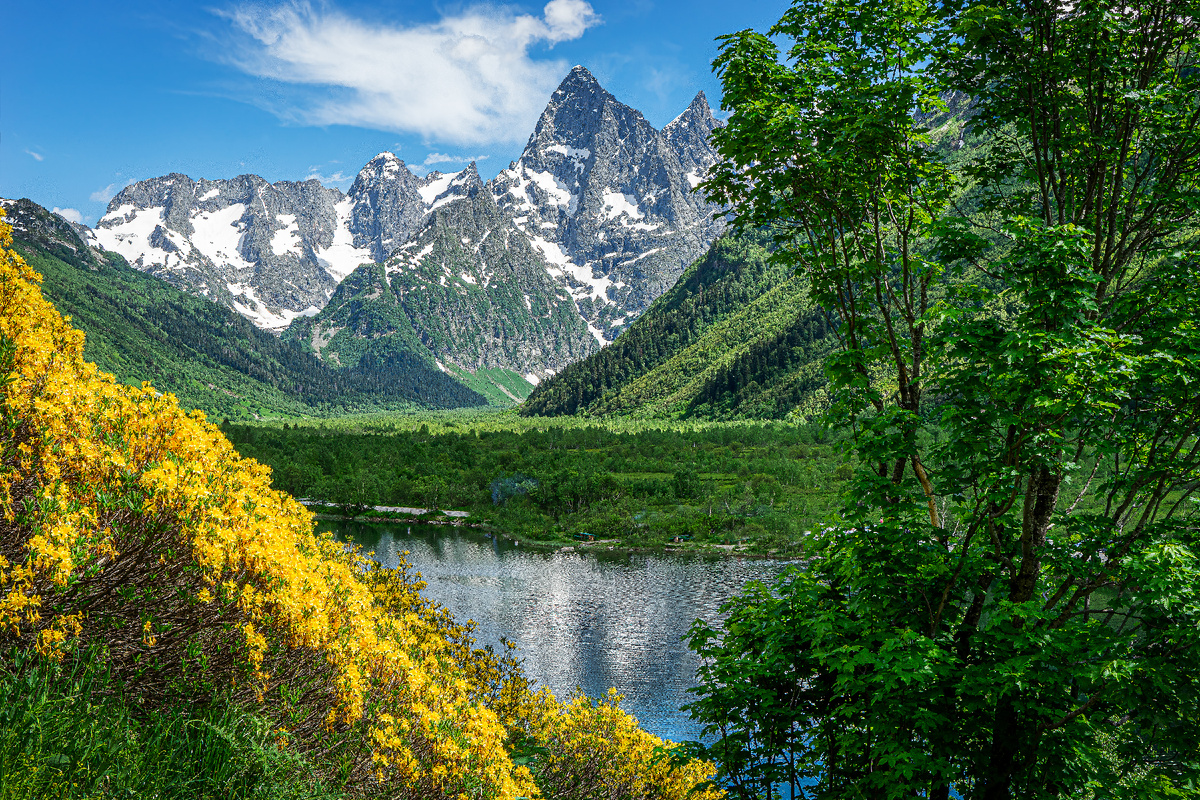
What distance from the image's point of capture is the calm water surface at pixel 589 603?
56.5 meters

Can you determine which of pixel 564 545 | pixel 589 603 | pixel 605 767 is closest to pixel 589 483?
pixel 564 545

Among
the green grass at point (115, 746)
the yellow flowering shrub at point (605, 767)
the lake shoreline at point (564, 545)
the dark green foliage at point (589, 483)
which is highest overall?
the green grass at point (115, 746)

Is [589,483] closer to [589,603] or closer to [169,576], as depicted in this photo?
Result: [589,603]

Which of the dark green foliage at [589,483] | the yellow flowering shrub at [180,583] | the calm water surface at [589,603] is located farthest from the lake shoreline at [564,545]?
the yellow flowering shrub at [180,583]

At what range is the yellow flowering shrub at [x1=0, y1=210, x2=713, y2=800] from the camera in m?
7.48

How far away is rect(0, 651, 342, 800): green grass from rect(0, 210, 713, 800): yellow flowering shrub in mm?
283

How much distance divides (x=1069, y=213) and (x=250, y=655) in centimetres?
1515

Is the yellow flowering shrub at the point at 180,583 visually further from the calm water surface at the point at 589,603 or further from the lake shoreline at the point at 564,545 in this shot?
the lake shoreline at the point at 564,545

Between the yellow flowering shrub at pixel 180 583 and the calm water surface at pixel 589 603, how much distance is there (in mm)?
34179

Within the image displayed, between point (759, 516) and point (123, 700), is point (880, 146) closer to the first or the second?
point (123, 700)

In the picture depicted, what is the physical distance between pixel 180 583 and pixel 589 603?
74.9m

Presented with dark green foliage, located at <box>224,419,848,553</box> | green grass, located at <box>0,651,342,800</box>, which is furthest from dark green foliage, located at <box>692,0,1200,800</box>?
dark green foliage, located at <box>224,419,848,553</box>

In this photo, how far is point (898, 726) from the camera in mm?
9367

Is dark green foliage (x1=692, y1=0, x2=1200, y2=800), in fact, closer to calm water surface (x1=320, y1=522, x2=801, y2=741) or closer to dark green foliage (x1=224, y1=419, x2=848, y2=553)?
calm water surface (x1=320, y1=522, x2=801, y2=741)
